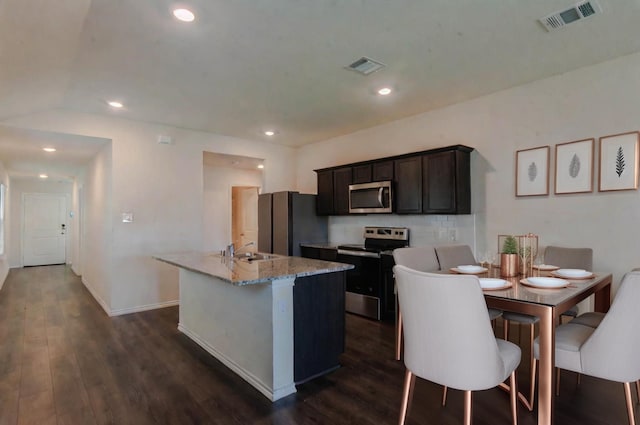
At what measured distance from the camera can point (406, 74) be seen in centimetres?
316

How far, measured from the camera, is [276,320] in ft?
7.59

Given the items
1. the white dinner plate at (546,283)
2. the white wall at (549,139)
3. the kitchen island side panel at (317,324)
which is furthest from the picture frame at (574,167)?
the kitchen island side panel at (317,324)

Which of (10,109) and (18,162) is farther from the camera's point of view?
(18,162)

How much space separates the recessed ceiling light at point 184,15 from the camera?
7.06 ft

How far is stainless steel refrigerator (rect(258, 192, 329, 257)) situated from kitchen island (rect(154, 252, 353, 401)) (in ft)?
7.11

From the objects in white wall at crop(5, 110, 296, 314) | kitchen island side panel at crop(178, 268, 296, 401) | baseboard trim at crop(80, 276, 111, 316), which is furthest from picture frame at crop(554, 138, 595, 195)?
baseboard trim at crop(80, 276, 111, 316)

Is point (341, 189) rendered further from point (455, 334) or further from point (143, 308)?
point (455, 334)

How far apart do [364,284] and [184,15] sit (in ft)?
11.0

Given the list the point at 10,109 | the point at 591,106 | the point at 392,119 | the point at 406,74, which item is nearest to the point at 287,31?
the point at 406,74

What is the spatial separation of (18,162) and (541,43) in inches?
315

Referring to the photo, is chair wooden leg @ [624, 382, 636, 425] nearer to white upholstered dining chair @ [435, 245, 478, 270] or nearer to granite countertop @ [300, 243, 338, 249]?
white upholstered dining chair @ [435, 245, 478, 270]

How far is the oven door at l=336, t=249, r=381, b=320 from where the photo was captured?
4.11 meters

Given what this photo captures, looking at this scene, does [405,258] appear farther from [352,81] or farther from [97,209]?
[97,209]

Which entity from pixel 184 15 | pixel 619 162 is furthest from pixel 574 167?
pixel 184 15
